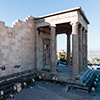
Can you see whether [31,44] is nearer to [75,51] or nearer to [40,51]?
[40,51]

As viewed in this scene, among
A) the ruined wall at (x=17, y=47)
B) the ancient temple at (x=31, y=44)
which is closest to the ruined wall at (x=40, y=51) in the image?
the ancient temple at (x=31, y=44)

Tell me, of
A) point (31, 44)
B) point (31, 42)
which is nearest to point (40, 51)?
point (31, 44)

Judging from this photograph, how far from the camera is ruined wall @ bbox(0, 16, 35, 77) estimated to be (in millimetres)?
7246

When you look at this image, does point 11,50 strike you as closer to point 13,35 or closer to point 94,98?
point 13,35

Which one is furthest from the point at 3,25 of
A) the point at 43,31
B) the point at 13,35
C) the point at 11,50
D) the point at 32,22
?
the point at 43,31

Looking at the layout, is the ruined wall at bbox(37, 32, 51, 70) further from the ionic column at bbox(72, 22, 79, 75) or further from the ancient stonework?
the ionic column at bbox(72, 22, 79, 75)

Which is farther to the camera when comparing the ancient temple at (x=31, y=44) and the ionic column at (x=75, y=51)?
the ionic column at (x=75, y=51)

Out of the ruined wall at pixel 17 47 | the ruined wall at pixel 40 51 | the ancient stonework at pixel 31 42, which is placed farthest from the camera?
the ruined wall at pixel 40 51

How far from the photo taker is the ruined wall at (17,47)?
7.25m

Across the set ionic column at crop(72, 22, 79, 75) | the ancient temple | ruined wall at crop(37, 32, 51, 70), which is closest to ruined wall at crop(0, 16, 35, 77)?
the ancient temple

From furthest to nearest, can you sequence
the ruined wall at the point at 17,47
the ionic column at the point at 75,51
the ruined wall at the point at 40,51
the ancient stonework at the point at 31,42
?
the ruined wall at the point at 40,51 → the ionic column at the point at 75,51 → the ancient stonework at the point at 31,42 → the ruined wall at the point at 17,47

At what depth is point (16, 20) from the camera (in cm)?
845

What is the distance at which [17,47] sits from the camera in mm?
8422

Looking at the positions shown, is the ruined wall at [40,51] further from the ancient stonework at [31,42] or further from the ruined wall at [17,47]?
the ruined wall at [17,47]
